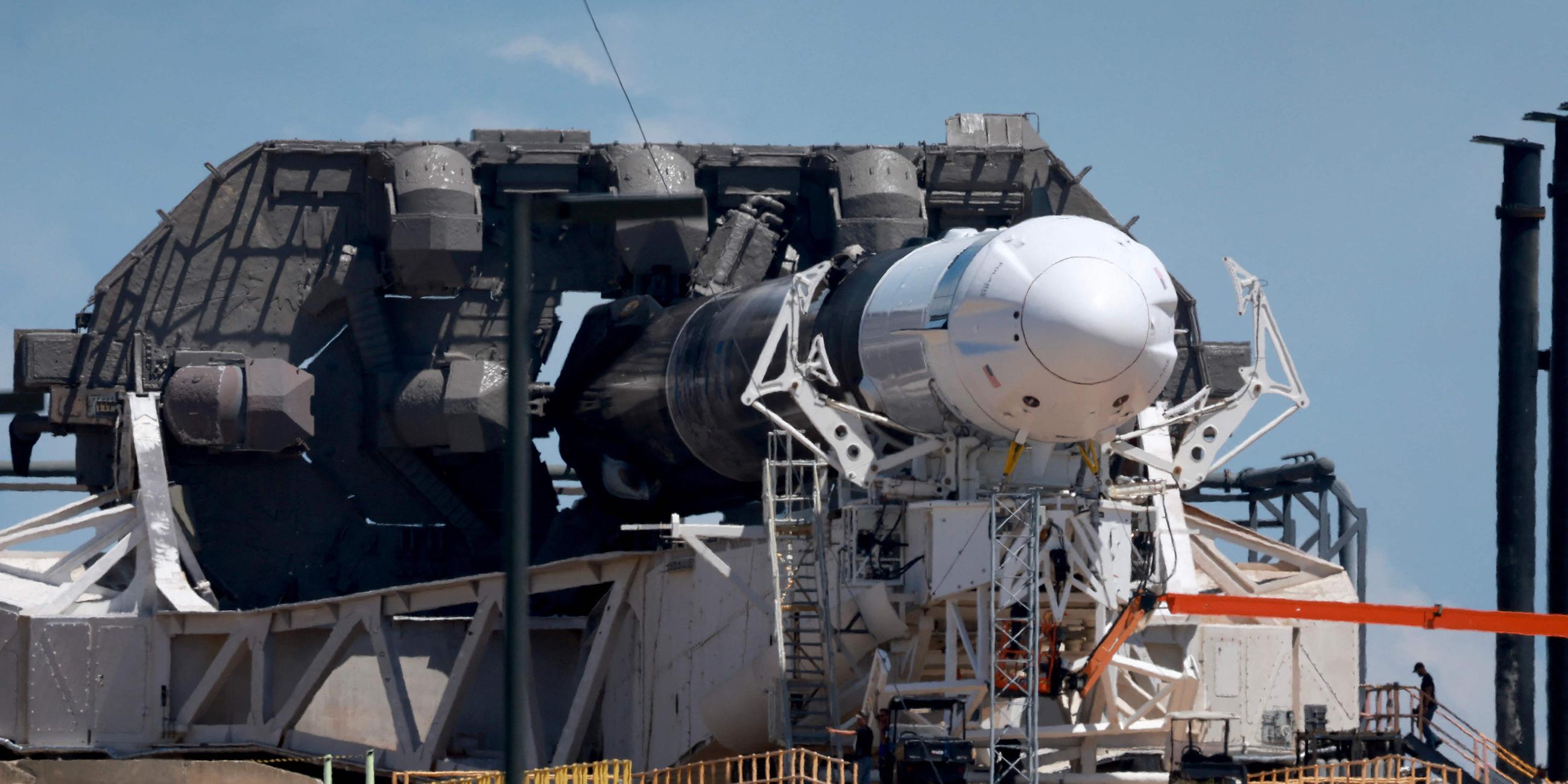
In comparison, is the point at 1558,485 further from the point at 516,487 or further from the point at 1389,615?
the point at 516,487

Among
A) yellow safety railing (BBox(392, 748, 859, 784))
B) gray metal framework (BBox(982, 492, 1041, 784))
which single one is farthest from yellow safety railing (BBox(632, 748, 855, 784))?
gray metal framework (BBox(982, 492, 1041, 784))

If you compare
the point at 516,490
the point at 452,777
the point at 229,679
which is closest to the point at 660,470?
the point at 452,777

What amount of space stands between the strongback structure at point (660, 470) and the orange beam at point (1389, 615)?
0.43 m

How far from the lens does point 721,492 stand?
31922mm

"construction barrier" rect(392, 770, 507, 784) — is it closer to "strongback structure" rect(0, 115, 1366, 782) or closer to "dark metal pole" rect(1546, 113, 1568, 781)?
"strongback structure" rect(0, 115, 1366, 782)

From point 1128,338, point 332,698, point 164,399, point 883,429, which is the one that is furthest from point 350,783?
point 1128,338

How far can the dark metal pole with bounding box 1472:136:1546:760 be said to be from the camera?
3000 cm

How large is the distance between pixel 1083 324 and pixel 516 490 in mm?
10303

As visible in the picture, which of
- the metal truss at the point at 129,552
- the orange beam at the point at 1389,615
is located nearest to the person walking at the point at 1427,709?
the orange beam at the point at 1389,615

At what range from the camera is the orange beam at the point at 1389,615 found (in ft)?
72.0

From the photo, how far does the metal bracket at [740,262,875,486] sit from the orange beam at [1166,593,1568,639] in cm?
347

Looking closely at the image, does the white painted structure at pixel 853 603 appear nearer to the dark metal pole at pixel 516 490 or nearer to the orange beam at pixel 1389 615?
the orange beam at pixel 1389 615

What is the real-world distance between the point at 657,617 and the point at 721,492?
3.71 m

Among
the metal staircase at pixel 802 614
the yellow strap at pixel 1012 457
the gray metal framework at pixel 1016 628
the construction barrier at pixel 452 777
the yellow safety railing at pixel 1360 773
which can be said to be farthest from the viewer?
the construction barrier at pixel 452 777
